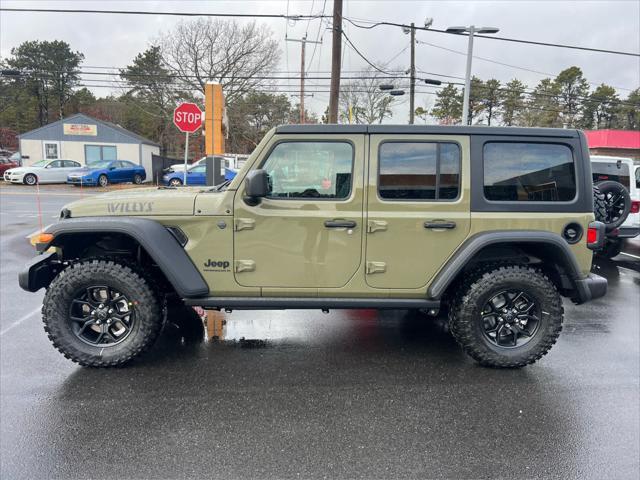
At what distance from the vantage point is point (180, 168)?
25703 mm

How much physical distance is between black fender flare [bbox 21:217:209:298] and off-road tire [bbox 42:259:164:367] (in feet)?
0.88

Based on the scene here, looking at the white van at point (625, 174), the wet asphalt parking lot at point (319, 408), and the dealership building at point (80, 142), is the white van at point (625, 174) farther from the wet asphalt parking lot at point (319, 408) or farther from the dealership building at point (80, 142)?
the dealership building at point (80, 142)

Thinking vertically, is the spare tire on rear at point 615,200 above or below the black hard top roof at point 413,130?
below

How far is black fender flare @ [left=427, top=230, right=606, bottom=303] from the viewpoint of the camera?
3.45 meters

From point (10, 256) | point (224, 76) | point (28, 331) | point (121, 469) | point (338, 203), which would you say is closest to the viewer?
point (121, 469)

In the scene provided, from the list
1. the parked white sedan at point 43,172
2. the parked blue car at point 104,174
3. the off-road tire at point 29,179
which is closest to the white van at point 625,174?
the parked blue car at point 104,174

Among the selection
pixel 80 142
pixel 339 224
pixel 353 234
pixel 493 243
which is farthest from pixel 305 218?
pixel 80 142

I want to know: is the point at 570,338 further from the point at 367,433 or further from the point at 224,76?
the point at 224,76

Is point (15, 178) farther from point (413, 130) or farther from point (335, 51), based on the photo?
point (413, 130)

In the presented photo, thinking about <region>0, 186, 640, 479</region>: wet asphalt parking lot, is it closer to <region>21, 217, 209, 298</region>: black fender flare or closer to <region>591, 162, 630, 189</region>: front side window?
<region>21, 217, 209, 298</region>: black fender flare

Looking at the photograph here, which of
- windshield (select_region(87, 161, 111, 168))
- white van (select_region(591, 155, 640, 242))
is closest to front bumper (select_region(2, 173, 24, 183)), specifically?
windshield (select_region(87, 161, 111, 168))

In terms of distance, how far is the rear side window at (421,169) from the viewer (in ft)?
11.5

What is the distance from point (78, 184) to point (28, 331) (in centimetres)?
2224

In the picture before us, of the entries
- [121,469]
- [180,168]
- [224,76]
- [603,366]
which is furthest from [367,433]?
[224,76]
